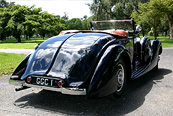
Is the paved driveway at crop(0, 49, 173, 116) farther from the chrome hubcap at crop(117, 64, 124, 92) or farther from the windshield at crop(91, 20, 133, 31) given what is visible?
the windshield at crop(91, 20, 133, 31)

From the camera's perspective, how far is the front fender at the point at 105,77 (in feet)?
9.76

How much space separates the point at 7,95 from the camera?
13.0ft

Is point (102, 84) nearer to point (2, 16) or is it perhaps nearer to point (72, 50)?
point (72, 50)

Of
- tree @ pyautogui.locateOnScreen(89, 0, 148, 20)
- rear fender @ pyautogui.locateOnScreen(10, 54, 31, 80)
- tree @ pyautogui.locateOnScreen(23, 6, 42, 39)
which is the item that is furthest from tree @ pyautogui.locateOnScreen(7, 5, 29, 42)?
rear fender @ pyautogui.locateOnScreen(10, 54, 31, 80)

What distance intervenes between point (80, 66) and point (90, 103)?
2.39 feet

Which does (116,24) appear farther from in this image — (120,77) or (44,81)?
(44,81)

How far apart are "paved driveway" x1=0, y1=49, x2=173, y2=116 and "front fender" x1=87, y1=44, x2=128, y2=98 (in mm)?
331

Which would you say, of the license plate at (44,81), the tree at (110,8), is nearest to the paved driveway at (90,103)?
the license plate at (44,81)

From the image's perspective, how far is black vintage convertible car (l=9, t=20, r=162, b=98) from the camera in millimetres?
3057

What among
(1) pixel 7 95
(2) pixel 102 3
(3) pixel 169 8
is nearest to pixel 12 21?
(2) pixel 102 3

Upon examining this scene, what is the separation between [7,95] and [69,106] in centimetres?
147

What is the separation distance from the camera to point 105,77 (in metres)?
3.06

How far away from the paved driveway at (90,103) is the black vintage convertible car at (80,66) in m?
0.30

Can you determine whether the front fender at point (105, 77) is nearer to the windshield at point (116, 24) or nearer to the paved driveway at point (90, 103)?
the paved driveway at point (90, 103)
